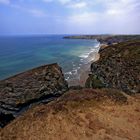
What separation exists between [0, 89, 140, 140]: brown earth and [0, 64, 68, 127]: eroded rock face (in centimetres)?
451

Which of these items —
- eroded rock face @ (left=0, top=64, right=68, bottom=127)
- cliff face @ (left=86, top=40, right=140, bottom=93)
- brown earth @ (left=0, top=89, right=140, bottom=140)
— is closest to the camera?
brown earth @ (left=0, top=89, right=140, bottom=140)

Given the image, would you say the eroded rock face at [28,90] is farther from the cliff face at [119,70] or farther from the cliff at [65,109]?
the cliff face at [119,70]

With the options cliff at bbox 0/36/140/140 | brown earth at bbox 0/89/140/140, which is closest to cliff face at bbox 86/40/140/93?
cliff at bbox 0/36/140/140

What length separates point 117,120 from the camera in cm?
1415

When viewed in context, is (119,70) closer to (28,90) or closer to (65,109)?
(28,90)

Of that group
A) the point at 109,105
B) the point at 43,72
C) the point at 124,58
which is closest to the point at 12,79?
the point at 43,72

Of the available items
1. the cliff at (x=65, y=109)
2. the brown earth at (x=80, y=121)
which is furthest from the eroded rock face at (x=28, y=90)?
the brown earth at (x=80, y=121)

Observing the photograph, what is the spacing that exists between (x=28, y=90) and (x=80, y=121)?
274 inches

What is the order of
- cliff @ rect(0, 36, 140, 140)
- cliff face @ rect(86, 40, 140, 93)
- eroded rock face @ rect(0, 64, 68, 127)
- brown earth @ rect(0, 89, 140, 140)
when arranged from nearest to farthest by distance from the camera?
brown earth @ rect(0, 89, 140, 140)
cliff @ rect(0, 36, 140, 140)
eroded rock face @ rect(0, 64, 68, 127)
cliff face @ rect(86, 40, 140, 93)

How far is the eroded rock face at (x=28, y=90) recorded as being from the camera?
61.9ft

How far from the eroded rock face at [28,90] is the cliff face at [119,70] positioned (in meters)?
4.68

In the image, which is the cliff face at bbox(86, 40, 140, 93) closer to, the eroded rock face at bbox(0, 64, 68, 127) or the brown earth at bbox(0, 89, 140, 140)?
the eroded rock face at bbox(0, 64, 68, 127)

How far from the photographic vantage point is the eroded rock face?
18.9 meters

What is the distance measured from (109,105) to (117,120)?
1.27 metres
